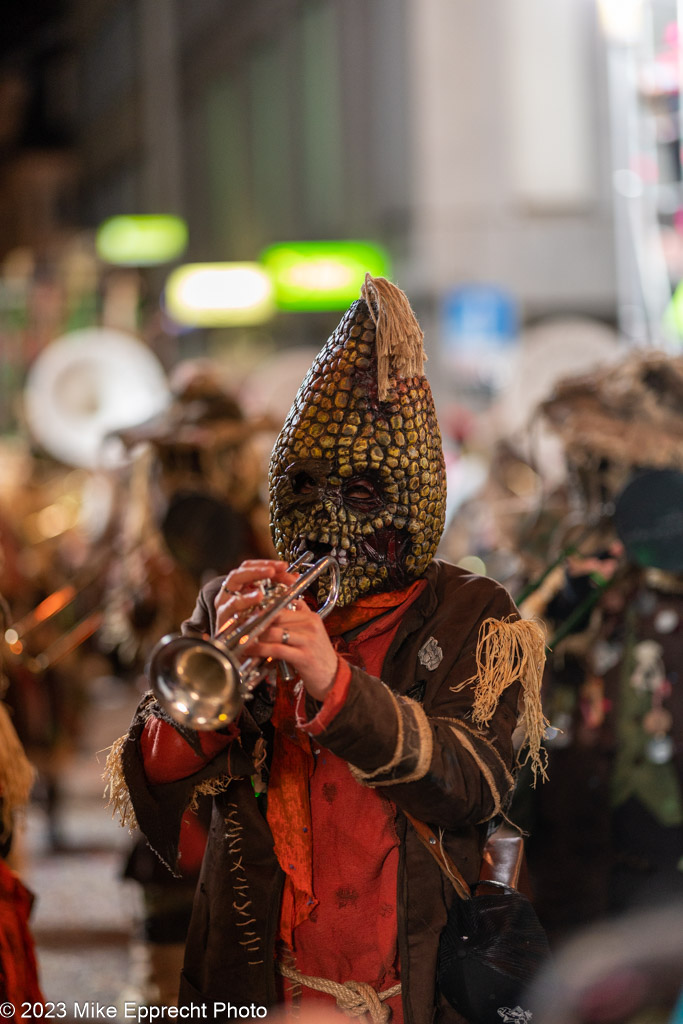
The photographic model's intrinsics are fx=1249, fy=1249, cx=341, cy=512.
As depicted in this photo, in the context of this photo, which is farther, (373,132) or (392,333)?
(373,132)

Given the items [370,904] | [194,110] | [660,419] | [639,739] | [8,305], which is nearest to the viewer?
[370,904]

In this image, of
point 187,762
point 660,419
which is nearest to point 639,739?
point 660,419

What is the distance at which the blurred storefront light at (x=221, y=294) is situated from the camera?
55.7 ft

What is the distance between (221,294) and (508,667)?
15451mm

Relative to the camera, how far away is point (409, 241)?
677 inches

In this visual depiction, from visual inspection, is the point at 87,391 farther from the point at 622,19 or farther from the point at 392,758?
the point at 622,19

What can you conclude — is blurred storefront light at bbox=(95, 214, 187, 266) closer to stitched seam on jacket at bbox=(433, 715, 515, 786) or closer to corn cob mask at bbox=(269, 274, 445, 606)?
corn cob mask at bbox=(269, 274, 445, 606)

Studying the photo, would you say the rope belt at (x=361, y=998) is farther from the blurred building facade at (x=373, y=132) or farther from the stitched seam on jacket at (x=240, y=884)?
the blurred building facade at (x=373, y=132)

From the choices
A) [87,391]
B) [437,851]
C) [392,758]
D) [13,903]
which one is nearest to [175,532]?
[13,903]

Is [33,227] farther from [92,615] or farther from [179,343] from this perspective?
[92,615]

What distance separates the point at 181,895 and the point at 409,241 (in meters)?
13.9

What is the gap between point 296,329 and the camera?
1836 cm

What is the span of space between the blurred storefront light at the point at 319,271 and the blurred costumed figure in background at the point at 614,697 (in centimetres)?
1333

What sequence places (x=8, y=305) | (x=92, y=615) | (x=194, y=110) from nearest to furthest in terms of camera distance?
1. (x=92, y=615)
2. (x=8, y=305)
3. (x=194, y=110)
